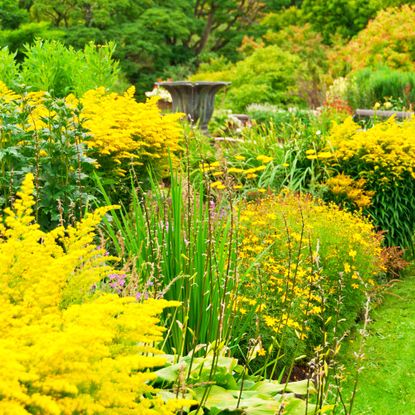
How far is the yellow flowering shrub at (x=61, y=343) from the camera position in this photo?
1.68 m

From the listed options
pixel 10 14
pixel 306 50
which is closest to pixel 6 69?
pixel 10 14

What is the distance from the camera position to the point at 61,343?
5.51ft

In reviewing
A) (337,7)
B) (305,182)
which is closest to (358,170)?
(305,182)

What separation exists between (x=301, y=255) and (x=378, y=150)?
8.85 feet

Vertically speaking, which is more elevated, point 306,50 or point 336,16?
point 336,16

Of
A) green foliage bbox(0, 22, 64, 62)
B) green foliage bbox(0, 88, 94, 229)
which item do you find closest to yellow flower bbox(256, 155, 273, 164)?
green foliage bbox(0, 88, 94, 229)

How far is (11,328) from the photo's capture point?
2000mm

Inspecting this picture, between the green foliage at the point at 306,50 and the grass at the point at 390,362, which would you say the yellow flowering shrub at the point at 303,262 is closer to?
the grass at the point at 390,362

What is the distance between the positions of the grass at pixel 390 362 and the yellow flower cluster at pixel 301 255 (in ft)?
1.45

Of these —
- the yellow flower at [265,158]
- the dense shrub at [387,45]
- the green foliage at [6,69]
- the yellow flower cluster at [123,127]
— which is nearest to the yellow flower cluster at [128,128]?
the yellow flower cluster at [123,127]

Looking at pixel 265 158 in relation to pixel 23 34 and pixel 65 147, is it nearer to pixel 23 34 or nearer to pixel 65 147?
pixel 65 147

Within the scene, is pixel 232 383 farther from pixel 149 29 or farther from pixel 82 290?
pixel 149 29

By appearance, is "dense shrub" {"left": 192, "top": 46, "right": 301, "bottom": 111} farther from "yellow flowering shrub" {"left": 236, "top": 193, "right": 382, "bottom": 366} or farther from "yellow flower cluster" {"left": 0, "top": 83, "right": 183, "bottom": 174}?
"yellow flowering shrub" {"left": 236, "top": 193, "right": 382, "bottom": 366}

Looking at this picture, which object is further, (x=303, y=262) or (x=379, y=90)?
(x=379, y=90)
